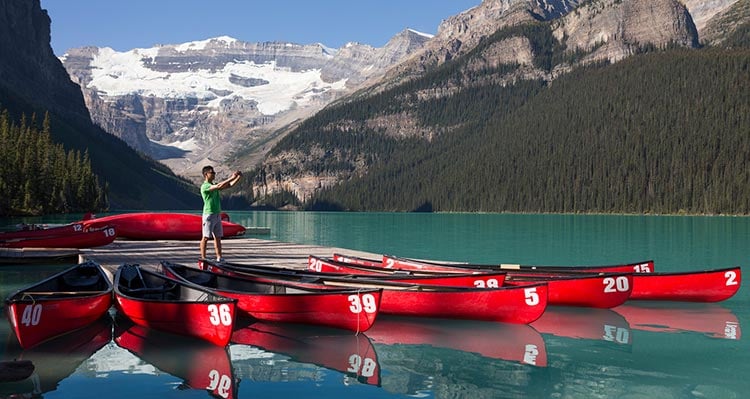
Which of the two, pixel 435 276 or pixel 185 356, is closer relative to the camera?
pixel 185 356

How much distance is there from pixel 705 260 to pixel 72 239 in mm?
39164

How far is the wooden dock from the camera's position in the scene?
31.5 m

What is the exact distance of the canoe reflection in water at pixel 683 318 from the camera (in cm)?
2088

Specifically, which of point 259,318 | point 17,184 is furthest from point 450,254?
point 17,184

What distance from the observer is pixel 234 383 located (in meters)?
14.7

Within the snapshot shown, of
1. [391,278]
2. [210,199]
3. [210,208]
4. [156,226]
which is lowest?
[391,278]

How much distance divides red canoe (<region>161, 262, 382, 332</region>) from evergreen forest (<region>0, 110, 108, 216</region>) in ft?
305

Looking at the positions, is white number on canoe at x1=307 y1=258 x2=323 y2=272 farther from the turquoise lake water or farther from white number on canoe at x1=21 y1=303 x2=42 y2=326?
white number on canoe at x1=21 y1=303 x2=42 y2=326

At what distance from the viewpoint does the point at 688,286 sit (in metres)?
25.2

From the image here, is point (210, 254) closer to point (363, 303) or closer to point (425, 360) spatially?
point (363, 303)

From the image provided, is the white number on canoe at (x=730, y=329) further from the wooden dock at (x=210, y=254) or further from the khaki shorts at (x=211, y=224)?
the khaki shorts at (x=211, y=224)

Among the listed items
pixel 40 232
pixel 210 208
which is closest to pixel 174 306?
pixel 210 208

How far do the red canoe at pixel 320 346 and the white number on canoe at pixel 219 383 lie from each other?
2.20 metres

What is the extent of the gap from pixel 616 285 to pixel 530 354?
22.2ft
